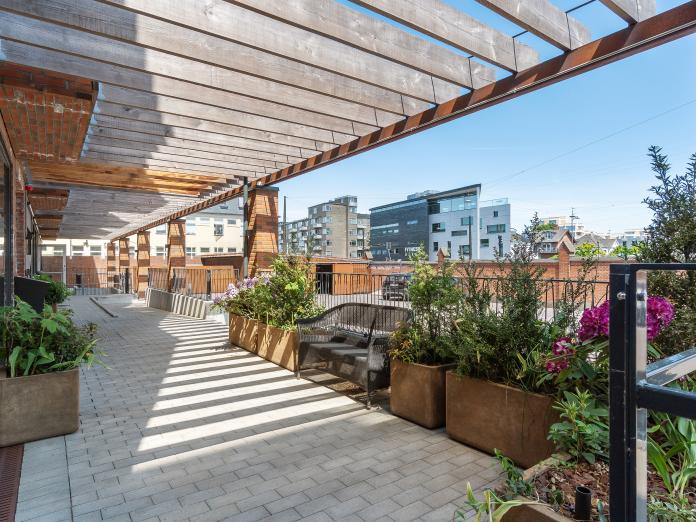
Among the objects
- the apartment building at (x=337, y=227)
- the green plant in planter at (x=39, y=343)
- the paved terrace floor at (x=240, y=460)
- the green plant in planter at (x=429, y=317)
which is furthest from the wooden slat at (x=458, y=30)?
the apartment building at (x=337, y=227)

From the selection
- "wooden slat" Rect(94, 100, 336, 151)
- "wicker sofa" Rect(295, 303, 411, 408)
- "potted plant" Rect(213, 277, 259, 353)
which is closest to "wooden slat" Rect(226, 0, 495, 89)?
"wicker sofa" Rect(295, 303, 411, 408)

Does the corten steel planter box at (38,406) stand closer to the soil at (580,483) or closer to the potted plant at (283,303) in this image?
the potted plant at (283,303)

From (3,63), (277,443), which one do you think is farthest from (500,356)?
(3,63)

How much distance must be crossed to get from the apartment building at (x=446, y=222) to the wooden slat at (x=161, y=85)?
48.3 metres

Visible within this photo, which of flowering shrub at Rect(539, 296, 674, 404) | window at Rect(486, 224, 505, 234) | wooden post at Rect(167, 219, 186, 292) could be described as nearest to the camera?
flowering shrub at Rect(539, 296, 674, 404)

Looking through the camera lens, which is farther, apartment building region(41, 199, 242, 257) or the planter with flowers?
apartment building region(41, 199, 242, 257)

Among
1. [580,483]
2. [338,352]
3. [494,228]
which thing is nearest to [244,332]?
[338,352]

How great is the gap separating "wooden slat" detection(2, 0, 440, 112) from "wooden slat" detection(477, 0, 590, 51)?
2.68ft

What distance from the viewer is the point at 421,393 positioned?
337 cm

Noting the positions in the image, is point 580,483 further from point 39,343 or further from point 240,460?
point 39,343

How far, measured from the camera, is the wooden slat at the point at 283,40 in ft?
9.25

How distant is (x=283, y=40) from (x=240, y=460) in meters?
3.03

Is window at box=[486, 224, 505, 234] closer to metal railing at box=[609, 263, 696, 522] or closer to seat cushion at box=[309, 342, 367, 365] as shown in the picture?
seat cushion at box=[309, 342, 367, 365]

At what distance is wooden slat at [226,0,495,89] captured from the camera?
9.12 feet
